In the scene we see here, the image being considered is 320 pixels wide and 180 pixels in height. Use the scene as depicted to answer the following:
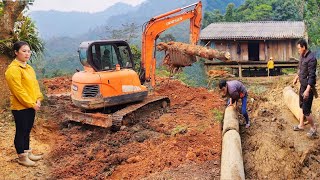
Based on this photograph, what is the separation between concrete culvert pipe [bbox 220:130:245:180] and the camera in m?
4.87

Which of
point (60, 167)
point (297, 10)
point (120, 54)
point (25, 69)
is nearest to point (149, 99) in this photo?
point (120, 54)

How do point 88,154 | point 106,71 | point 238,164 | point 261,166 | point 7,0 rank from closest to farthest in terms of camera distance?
point 238,164
point 261,166
point 88,154
point 106,71
point 7,0

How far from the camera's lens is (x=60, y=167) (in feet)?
21.5

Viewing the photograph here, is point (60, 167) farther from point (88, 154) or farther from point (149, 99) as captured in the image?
point (149, 99)

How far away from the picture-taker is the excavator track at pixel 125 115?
852cm

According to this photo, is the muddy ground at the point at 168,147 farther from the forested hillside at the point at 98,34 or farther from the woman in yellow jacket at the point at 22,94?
the forested hillside at the point at 98,34

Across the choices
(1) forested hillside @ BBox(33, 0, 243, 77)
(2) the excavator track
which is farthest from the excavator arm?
(1) forested hillside @ BBox(33, 0, 243, 77)

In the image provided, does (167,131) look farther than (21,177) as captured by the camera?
Answer: Yes

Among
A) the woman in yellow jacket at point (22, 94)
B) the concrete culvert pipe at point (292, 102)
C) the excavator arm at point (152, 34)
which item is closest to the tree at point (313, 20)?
the excavator arm at point (152, 34)

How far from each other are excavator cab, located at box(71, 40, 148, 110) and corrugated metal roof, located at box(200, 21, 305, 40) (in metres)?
14.6

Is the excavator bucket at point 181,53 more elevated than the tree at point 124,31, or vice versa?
the tree at point 124,31

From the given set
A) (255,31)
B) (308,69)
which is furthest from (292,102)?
(255,31)

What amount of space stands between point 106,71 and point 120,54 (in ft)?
2.25

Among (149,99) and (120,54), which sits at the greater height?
(120,54)
